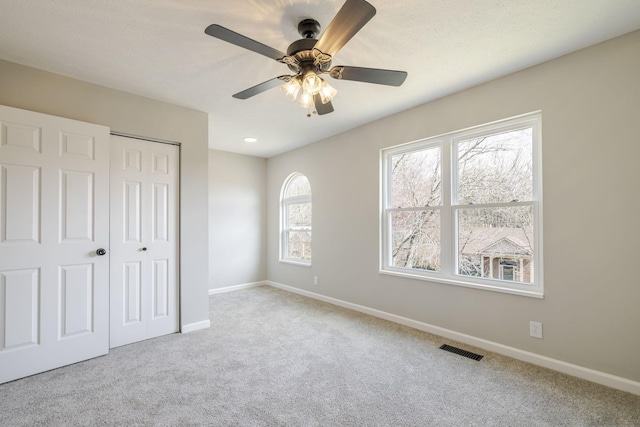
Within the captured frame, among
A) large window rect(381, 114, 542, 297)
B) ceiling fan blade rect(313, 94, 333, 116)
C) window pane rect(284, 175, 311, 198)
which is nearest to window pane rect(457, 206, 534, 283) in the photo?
large window rect(381, 114, 542, 297)

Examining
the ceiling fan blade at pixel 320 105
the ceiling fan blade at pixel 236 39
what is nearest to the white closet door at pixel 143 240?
the ceiling fan blade at pixel 320 105

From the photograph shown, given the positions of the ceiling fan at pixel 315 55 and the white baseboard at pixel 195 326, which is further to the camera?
the white baseboard at pixel 195 326

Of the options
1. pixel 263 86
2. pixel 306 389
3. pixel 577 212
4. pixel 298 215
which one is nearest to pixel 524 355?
pixel 577 212

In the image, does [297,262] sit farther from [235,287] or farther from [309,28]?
[309,28]

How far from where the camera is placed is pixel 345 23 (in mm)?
1472

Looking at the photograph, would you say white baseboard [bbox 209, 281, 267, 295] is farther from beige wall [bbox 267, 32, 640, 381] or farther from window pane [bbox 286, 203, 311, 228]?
beige wall [bbox 267, 32, 640, 381]

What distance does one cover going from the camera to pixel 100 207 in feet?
8.89

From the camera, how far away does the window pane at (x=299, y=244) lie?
5.04 metres

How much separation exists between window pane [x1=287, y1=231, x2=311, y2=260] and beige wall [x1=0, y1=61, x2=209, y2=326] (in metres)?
1.93

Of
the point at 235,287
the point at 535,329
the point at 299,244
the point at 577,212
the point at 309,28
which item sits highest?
the point at 309,28

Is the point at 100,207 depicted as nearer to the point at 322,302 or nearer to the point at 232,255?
the point at 232,255

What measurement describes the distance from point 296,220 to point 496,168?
3.30 metres

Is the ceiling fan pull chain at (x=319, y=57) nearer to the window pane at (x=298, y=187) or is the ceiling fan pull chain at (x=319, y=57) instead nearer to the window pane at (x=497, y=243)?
the window pane at (x=497, y=243)

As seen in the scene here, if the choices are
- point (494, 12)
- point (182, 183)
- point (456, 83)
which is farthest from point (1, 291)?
point (456, 83)
